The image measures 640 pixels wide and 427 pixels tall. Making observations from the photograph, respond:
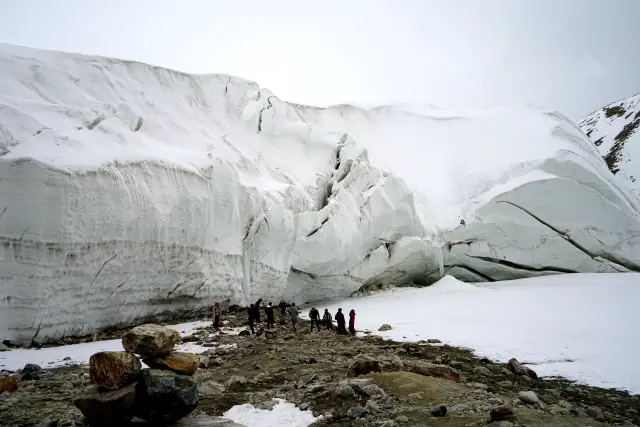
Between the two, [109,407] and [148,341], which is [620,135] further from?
[109,407]

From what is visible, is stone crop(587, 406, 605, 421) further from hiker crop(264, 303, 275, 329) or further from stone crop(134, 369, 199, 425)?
hiker crop(264, 303, 275, 329)

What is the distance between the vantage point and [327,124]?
25438 millimetres

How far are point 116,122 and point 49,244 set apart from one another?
4565 mm

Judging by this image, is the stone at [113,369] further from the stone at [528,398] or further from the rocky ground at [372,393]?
the stone at [528,398]

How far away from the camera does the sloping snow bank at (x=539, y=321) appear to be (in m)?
6.99

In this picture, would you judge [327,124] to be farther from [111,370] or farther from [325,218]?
[111,370]

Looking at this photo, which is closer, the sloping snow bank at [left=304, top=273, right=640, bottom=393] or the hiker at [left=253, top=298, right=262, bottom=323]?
the sloping snow bank at [left=304, top=273, right=640, bottom=393]

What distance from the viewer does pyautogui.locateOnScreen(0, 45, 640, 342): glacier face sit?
9.18 meters

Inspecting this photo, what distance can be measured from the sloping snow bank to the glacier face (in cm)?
295

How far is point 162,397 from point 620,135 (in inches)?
2079

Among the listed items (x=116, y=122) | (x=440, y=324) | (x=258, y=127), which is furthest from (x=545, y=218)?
(x=116, y=122)

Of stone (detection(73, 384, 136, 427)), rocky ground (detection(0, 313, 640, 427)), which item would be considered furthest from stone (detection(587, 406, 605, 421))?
stone (detection(73, 384, 136, 427))

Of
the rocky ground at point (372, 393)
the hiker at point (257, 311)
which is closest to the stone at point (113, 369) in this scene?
the rocky ground at point (372, 393)

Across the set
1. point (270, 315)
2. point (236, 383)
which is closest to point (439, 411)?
point (236, 383)
